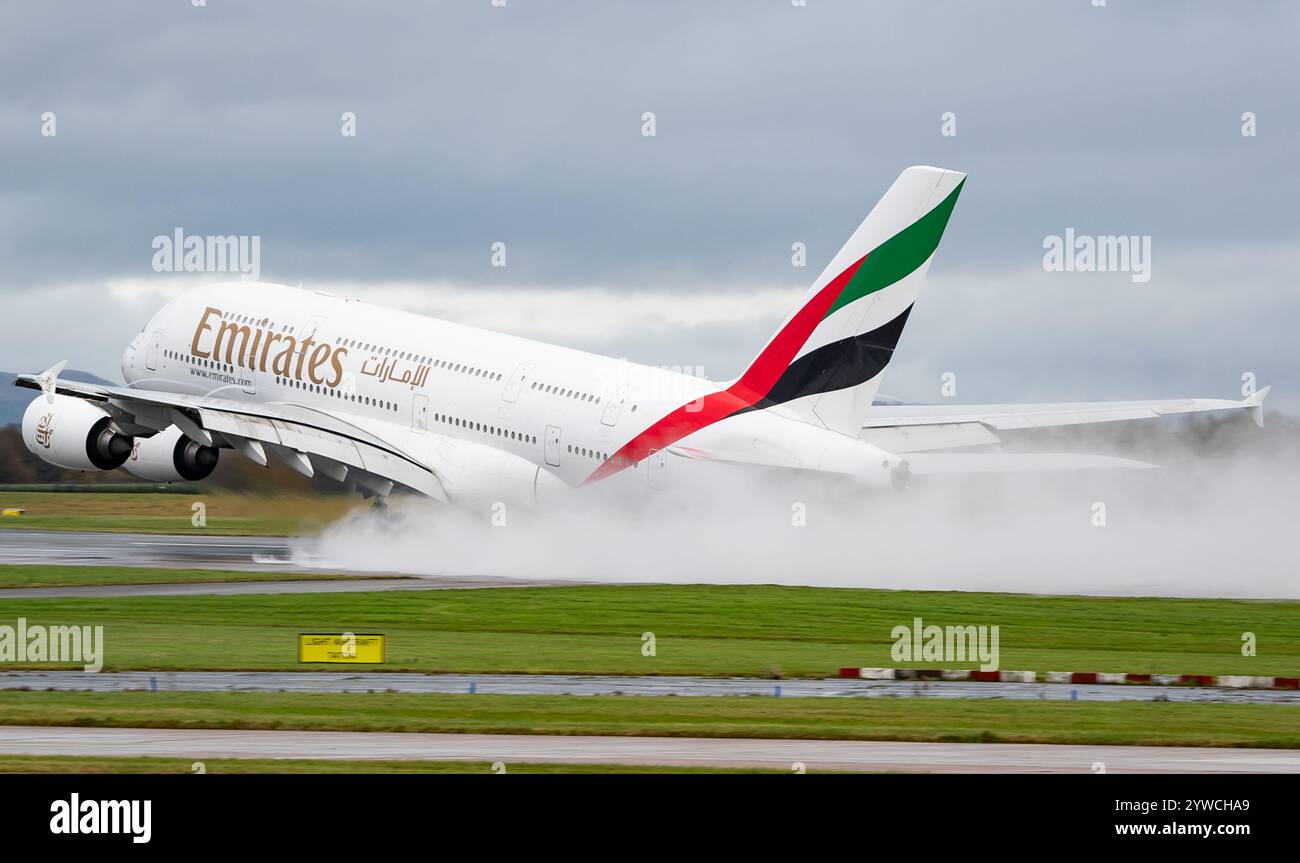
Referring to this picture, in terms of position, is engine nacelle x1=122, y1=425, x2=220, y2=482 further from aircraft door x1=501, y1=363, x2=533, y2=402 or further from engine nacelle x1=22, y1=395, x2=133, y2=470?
aircraft door x1=501, y1=363, x2=533, y2=402

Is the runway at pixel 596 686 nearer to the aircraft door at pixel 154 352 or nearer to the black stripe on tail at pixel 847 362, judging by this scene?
the black stripe on tail at pixel 847 362

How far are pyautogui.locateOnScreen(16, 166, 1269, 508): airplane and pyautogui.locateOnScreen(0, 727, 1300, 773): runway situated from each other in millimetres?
22510

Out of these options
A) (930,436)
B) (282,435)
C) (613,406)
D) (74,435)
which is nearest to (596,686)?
(613,406)

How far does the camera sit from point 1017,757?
2098 cm

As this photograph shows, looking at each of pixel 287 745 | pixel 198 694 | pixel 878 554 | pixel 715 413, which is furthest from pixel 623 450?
pixel 287 745

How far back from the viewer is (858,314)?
45.3 meters

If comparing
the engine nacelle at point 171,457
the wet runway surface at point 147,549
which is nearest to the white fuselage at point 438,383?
the engine nacelle at point 171,457

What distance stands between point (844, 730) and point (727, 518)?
2276 centimetres

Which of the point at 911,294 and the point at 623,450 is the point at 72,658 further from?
the point at 911,294

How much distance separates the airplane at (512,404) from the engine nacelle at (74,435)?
6cm

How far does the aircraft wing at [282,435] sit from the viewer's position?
52.2m

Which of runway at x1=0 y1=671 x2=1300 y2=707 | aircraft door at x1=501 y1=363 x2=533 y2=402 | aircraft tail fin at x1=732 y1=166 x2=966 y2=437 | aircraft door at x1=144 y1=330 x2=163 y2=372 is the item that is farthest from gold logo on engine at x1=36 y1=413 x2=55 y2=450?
runway at x1=0 y1=671 x2=1300 y2=707

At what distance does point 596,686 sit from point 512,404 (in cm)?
2377

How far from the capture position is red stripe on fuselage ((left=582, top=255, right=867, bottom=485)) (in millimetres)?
45625
